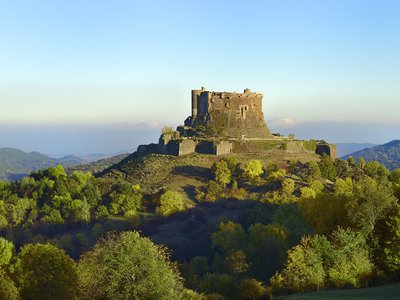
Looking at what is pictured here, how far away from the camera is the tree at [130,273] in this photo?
25375 mm

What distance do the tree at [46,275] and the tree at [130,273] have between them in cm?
390

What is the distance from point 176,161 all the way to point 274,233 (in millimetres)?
36689

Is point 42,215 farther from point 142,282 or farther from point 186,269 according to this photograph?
point 142,282

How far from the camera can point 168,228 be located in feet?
197

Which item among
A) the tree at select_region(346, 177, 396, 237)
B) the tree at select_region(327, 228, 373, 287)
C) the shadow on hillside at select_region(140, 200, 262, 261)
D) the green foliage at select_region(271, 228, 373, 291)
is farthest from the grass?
the shadow on hillside at select_region(140, 200, 262, 261)

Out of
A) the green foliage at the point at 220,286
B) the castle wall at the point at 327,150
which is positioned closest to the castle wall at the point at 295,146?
the castle wall at the point at 327,150

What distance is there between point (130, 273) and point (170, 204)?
128 ft

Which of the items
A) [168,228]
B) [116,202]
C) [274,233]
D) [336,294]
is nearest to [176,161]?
[116,202]

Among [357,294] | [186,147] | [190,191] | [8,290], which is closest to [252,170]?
[190,191]

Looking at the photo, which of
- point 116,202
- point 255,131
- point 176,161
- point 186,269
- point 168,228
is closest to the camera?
point 186,269

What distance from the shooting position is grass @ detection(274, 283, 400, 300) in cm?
2806

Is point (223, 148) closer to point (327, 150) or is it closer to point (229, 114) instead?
point (229, 114)

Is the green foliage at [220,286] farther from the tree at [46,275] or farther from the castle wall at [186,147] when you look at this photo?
the castle wall at [186,147]

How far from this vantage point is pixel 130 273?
2567cm
